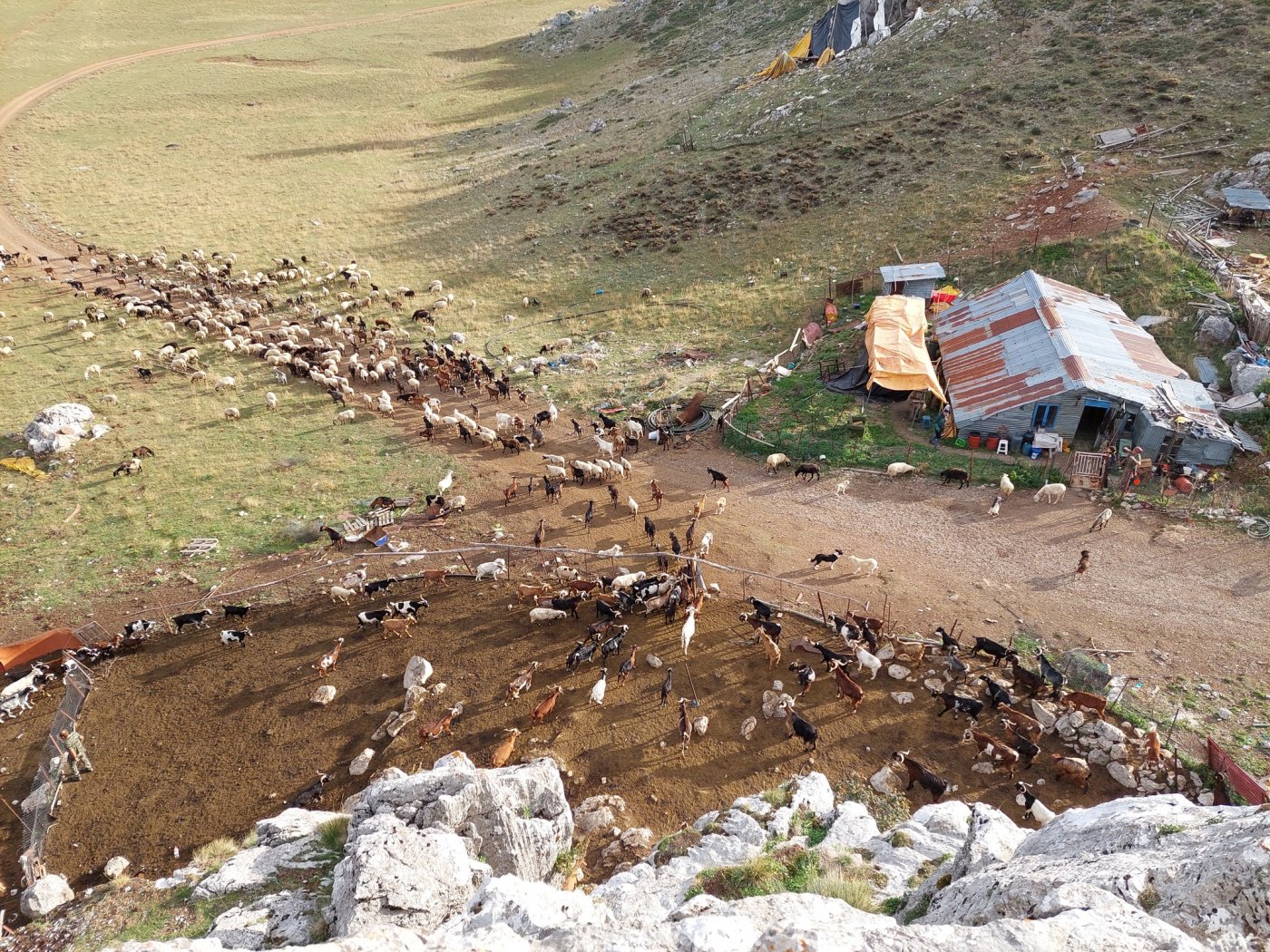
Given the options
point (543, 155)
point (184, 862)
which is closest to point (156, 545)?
point (184, 862)

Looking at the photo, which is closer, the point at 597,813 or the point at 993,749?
the point at 597,813

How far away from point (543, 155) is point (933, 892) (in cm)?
6589

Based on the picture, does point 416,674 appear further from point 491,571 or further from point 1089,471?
point 1089,471

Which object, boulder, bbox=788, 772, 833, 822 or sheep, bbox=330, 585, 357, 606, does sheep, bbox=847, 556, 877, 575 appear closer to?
boulder, bbox=788, 772, 833, 822

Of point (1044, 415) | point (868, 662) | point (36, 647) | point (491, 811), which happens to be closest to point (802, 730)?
point (868, 662)

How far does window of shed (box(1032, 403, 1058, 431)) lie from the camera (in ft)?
81.5

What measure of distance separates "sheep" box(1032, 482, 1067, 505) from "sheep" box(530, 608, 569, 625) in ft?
51.6

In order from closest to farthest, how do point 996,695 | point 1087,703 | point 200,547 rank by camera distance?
1. point 1087,703
2. point 996,695
3. point 200,547

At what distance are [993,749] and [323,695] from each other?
15.7 m

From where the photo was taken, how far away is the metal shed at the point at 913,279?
3528 centimetres

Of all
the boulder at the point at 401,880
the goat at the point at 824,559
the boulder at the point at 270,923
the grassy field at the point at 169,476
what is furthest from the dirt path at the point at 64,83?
the boulder at the point at 401,880

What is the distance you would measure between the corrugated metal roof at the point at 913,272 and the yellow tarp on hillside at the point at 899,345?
229 centimetres

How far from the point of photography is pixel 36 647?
1938cm

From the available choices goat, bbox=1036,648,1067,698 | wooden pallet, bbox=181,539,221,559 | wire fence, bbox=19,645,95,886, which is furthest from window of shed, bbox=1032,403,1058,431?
wire fence, bbox=19,645,95,886
